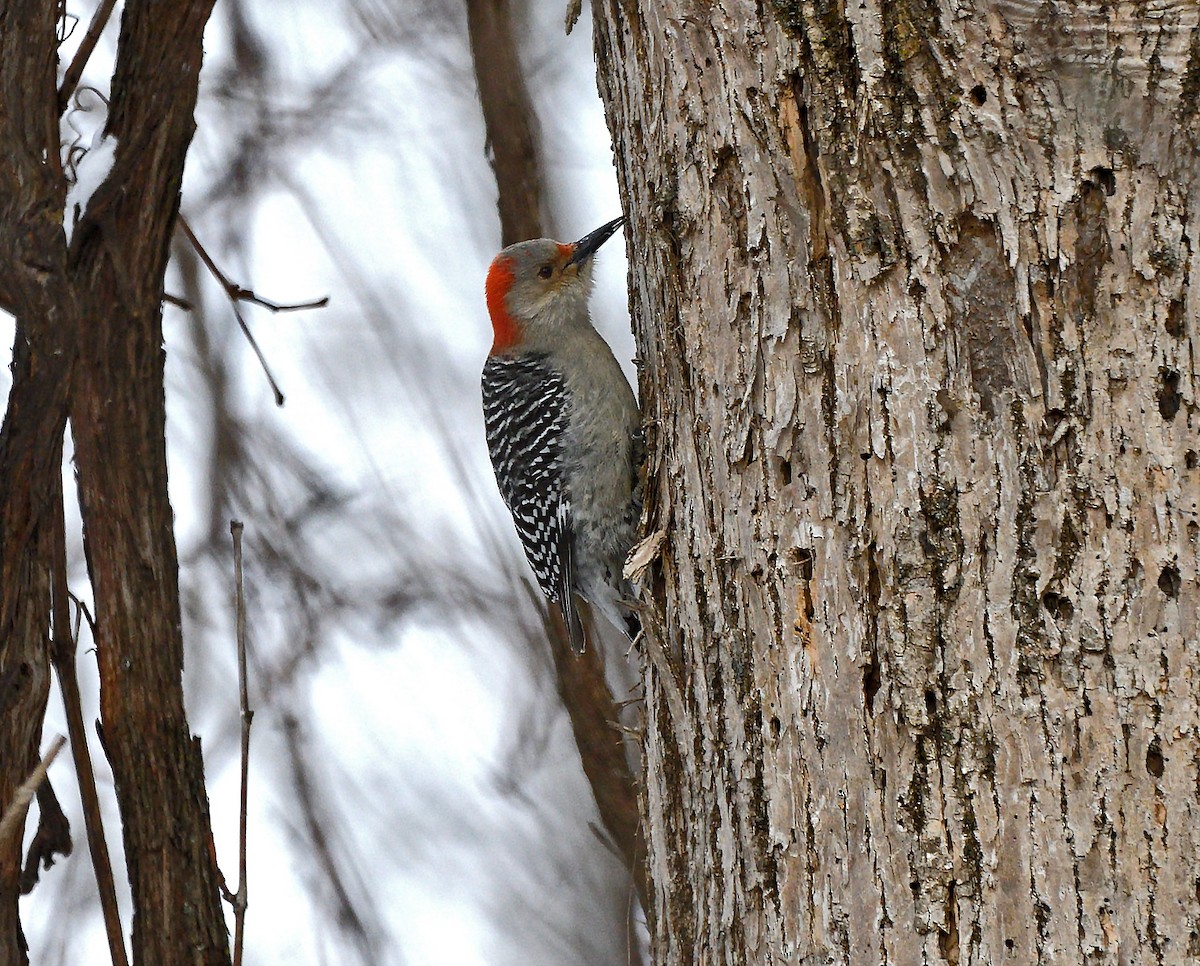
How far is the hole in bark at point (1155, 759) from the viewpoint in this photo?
4.77 ft

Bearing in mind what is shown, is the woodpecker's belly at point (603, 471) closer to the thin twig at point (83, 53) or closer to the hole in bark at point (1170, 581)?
the thin twig at point (83, 53)

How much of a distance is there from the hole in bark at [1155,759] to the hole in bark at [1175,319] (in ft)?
1.64

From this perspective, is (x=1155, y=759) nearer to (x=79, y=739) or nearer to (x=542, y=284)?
(x=79, y=739)

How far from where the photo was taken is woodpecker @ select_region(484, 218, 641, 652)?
11.7 ft

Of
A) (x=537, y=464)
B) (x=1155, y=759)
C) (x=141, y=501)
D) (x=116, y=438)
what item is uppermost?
(x=537, y=464)

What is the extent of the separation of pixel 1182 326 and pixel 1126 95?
0.29 metres

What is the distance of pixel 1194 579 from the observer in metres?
1.46

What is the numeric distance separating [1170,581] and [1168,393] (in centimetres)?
23

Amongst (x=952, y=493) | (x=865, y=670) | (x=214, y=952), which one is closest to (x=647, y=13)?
(x=952, y=493)

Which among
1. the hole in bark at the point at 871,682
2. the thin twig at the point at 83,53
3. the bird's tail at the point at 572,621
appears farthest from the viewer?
the bird's tail at the point at 572,621

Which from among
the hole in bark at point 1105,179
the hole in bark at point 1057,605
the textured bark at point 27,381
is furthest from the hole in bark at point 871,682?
the textured bark at point 27,381

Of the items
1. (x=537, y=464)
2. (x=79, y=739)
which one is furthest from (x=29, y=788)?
(x=537, y=464)

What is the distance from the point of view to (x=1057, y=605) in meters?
1.51

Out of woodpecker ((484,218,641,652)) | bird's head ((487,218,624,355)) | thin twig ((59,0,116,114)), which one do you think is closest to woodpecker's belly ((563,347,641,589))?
woodpecker ((484,218,641,652))
